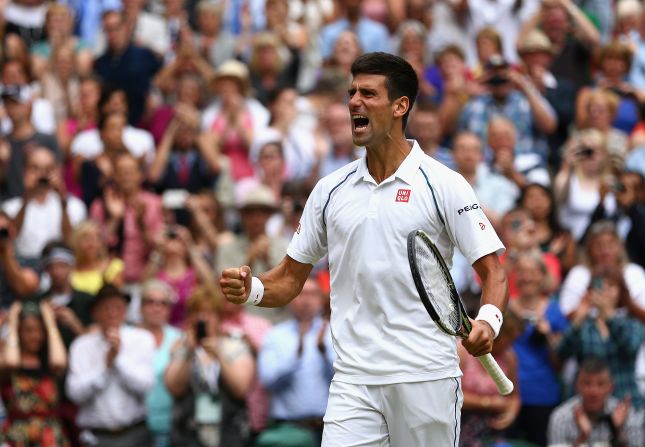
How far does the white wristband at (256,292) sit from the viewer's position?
6.93m

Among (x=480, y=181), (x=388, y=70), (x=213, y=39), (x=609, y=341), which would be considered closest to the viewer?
(x=388, y=70)

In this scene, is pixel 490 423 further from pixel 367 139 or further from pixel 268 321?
pixel 367 139

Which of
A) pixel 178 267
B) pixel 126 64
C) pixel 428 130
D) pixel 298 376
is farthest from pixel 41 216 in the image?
pixel 428 130

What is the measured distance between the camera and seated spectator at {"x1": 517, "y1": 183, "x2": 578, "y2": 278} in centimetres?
1256

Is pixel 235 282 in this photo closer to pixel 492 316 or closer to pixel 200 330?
pixel 492 316

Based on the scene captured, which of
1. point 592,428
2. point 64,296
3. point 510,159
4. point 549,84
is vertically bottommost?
point 592,428

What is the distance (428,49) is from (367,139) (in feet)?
30.0

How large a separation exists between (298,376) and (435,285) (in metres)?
4.74

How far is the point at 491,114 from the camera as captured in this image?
46.4 ft

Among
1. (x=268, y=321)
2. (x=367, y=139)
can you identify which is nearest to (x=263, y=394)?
(x=268, y=321)

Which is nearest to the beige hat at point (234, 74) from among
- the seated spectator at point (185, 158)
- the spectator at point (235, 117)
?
the spectator at point (235, 117)

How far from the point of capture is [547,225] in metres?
12.8

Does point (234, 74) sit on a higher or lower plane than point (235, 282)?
higher

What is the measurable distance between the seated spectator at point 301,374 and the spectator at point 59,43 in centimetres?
533
